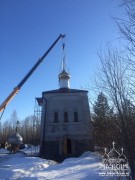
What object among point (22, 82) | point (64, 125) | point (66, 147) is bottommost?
point (66, 147)

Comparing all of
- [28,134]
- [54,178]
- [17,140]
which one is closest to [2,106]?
[54,178]

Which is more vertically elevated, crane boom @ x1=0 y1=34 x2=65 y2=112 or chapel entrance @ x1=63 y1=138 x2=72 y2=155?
crane boom @ x1=0 y1=34 x2=65 y2=112

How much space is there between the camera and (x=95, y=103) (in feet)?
34.2

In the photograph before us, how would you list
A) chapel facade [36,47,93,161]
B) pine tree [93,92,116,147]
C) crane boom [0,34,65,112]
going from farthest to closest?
chapel facade [36,47,93,161]
crane boom [0,34,65,112]
pine tree [93,92,116,147]

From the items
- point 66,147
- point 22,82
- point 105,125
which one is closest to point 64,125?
point 66,147

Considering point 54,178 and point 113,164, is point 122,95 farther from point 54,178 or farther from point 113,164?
point 54,178

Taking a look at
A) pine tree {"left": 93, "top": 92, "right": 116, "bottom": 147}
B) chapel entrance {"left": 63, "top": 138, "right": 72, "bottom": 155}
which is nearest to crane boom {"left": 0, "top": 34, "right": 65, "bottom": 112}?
pine tree {"left": 93, "top": 92, "right": 116, "bottom": 147}

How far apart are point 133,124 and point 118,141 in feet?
2.65

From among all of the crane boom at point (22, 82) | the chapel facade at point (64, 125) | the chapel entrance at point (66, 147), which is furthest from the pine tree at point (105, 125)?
the chapel entrance at point (66, 147)

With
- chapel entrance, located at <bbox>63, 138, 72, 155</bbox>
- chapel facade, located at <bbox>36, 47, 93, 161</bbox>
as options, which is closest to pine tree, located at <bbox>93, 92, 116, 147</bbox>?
chapel facade, located at <bbox>36, 47, 93, 161</bbox>

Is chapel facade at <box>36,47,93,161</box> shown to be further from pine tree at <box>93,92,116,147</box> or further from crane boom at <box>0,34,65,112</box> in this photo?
pine tree at <box>93,92,116,147</box>

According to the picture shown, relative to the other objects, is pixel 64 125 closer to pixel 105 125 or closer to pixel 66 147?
pixel 66 147

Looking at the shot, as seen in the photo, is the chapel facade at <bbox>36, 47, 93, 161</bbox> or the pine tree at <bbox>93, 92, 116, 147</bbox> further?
the chapel facade at <bbox>36, 47, 93, 161</bbox>

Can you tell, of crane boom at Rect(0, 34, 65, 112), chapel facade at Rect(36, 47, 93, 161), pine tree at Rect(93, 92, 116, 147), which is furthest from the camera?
chapel facade at Rect(36, 47, 93, 161)
